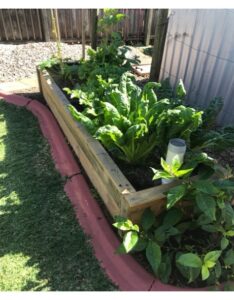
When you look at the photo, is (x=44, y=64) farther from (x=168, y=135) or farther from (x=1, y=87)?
(x=168, y=135)

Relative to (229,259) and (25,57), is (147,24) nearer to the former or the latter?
(25,57)

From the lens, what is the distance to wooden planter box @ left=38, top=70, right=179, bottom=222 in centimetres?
205

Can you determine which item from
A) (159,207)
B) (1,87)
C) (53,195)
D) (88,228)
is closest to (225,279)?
(159,207)

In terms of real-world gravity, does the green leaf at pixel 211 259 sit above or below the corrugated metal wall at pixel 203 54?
below

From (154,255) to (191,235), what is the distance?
49 centimetres

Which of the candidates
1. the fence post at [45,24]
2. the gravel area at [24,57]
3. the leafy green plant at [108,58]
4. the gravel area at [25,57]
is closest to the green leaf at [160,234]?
the leafy green plant at [108,58]

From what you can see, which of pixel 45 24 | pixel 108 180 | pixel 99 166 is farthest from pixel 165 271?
pixel 45 24

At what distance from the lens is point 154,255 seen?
6.31 feet

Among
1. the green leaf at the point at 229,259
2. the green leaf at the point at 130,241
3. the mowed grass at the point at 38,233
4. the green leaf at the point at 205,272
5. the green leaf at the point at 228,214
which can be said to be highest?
the green leaf at the point at 228,214

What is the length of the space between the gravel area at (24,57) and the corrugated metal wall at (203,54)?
2.77 meters

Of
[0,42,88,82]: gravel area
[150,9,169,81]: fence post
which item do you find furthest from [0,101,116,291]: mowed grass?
[0,42,88,82]: gravel area

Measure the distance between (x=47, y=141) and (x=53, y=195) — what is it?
1009mm

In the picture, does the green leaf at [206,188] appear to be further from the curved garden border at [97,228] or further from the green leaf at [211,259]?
the curved garden border at [97,228]

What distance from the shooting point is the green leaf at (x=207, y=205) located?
1793mm
